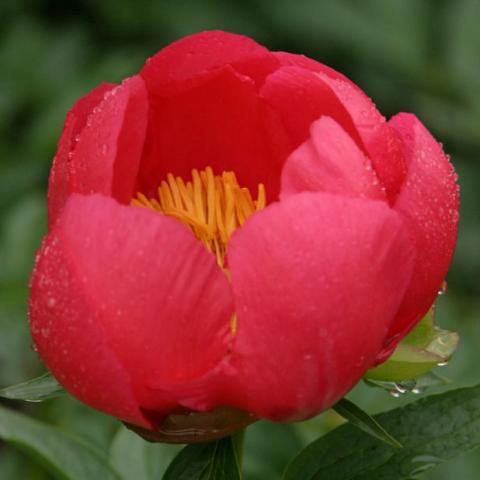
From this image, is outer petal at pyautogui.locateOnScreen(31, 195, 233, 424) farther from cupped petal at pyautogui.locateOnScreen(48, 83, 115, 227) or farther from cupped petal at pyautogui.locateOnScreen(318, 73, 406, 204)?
cupped petal at pyautogui.locateOnScreen(318, 73, 406, 204)

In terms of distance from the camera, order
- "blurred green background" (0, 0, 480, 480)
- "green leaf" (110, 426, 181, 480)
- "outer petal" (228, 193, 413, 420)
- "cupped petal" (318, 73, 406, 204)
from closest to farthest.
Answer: "outer petal" (228, 193, 413, 420)
"cupped petal" (318, 73, 406, 204)
"green leaf" (110, 426, 181, 480)
"blurred green background" (0, 0, 480, 480)

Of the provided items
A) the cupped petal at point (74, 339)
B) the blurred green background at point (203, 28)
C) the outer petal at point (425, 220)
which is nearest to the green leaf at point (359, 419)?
the outer petal at point (425, 220)

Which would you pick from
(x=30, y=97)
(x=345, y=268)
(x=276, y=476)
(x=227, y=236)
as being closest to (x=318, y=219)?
(x=345, y=268)

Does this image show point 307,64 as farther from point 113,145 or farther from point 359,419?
point 359,419

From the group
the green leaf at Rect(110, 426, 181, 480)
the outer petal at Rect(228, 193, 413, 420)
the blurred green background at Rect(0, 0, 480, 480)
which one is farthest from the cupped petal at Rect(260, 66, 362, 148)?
the blurred green background at Rect(0, 0, 480, 480)

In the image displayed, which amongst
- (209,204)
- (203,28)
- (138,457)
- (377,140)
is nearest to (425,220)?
(377,140)

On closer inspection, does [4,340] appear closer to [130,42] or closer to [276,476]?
[276,476]
